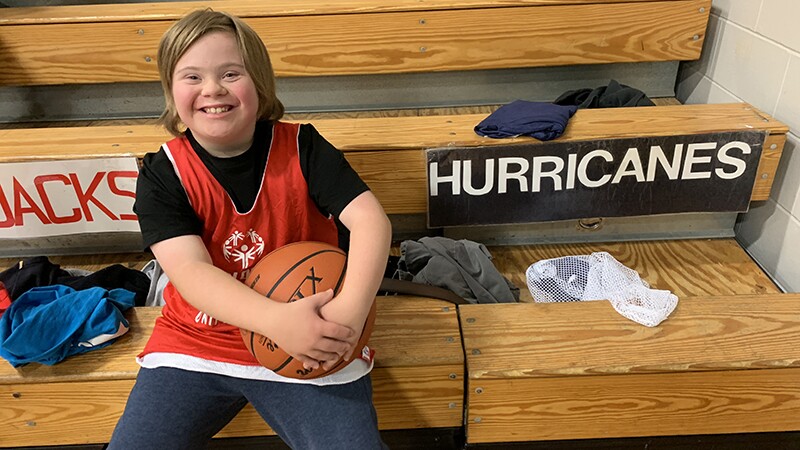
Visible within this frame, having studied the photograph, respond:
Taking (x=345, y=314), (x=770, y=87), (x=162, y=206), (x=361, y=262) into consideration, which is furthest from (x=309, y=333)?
(x=770, y=87)

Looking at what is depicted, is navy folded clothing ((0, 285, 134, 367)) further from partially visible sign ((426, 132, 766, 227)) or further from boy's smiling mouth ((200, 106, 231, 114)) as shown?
partially visible sign ((426, 132, 766, 227))

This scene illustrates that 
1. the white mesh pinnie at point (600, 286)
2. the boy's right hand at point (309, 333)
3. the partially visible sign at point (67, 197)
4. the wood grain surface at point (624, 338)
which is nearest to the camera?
the boy's right hand at point (309, 333)

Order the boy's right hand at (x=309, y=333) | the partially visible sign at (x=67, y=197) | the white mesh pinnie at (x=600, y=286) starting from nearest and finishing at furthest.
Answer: the boy's right hand at (x=309, y=333)
the white mesh pinnie at (x=600, y=286)
the partially visible sign at (x=67, y=197)

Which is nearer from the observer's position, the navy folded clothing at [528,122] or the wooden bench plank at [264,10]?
the navy folded clothing at [528,122]

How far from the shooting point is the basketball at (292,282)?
115cm

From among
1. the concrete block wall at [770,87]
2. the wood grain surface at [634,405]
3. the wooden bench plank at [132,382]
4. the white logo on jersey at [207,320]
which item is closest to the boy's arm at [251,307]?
the white logo on jersey at [207,320]

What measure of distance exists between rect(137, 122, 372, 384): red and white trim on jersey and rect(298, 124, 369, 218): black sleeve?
0.8 inches

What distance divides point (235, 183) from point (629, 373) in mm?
978

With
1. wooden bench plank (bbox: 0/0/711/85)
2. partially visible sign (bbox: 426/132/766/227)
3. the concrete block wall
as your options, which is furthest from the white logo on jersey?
the concrete block wall

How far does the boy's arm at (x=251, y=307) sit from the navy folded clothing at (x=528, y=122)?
946 mm

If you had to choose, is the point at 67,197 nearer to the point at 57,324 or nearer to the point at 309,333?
the point at 57,324

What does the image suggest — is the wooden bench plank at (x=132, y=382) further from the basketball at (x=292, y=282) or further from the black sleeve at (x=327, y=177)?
the black sleeve at (x=327, y=177)

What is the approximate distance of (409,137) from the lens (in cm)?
191

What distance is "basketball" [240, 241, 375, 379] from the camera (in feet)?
3.78
